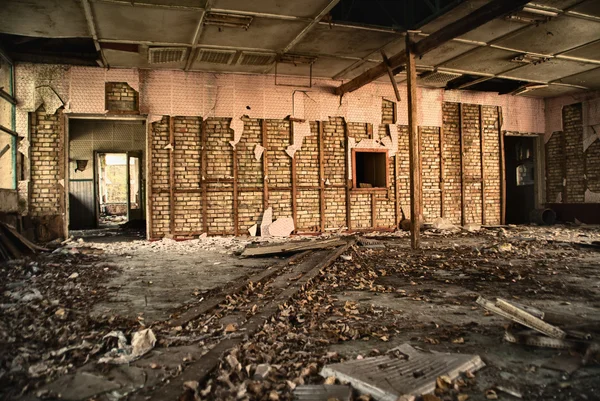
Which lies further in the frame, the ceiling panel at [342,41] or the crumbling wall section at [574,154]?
the crumbling wall section at [574,154]

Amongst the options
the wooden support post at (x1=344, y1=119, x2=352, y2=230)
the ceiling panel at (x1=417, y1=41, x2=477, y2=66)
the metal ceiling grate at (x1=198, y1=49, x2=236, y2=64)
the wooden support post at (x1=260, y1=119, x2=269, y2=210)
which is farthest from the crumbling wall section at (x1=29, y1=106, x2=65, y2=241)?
the ceiling panel at (x1=417, y1=41, x2=477, y2=66)

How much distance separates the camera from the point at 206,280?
4484mm

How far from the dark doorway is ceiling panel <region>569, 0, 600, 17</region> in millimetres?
5918

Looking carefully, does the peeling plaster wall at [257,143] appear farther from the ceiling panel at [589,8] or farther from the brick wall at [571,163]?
the ceiling panel at [589,8]

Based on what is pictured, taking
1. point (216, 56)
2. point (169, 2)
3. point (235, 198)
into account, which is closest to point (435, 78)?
point (216, 56)

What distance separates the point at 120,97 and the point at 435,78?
23.2 ft

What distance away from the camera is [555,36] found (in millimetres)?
7199

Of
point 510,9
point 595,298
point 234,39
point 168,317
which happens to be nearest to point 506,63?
point 510,9

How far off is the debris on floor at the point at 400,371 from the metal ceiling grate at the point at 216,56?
6.77 meters

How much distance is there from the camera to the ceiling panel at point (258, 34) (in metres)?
6.54

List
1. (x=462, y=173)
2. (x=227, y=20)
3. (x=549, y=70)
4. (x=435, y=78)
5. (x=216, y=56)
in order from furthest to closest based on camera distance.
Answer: (x=462, y=173), (x=435, y=78), (x=549, y=70), (x=216, y=56), (x=227, y=20)

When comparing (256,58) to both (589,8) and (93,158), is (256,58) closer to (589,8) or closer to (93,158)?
(589,8)

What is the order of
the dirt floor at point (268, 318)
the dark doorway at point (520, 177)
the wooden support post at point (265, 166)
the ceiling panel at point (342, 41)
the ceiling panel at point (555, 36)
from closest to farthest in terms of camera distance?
the dirt floor at point (268, 318) < the ceiling panel at point (555, 36) < the ceiling panel at point (342, 41) < the wooden support post at point (265, 166) < the dark doorway at point (520, 177)

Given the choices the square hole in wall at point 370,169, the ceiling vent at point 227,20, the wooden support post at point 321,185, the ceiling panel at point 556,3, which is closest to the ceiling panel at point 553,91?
the square hole in wall at point 370,169
